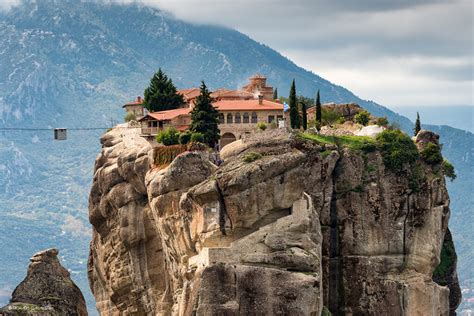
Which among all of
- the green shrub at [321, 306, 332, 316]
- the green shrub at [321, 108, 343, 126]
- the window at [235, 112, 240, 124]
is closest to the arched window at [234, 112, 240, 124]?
the window at [235, 112, 240, 124]

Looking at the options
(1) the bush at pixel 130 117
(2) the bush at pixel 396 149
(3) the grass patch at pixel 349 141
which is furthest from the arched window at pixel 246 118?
(1) the bush at pixel 130 117

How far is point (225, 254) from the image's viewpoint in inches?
4247

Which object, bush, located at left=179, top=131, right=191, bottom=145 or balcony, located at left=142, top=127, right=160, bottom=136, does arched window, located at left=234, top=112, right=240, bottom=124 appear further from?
bush, located at left=179, top=131, right=191, bottom=145

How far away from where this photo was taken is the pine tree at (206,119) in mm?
123625

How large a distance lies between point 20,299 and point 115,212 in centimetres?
1281

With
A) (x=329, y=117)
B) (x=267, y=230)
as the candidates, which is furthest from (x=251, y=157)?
(x=329, y=117)

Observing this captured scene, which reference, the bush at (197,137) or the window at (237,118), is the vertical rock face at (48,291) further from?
the window at (237,118)

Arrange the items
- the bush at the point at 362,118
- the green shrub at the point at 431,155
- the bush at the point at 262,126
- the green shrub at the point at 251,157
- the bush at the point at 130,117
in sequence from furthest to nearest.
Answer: the bush at the point at 130,117 → the bush at the point at 362,118 → the bush at the point at 262,126 → the green shrub at the point at 431,155 → the green shrub at the point at 251,157

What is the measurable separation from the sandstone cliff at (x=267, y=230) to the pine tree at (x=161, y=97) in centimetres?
505

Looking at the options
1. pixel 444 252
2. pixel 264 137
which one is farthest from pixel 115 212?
pixel 444 252

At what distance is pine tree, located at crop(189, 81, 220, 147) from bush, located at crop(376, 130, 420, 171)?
464 inches

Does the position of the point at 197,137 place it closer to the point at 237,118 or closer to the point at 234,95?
the point at 237,118

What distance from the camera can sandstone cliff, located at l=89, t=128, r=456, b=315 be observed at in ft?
351

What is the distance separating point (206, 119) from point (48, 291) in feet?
55.1
